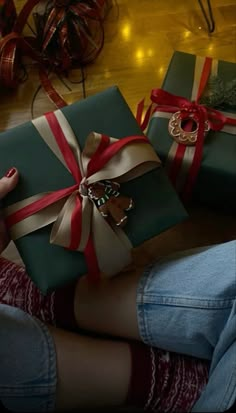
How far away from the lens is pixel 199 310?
69cm

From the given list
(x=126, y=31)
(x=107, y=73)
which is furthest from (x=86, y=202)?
(x=126, y=31)

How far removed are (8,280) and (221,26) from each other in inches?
32.4

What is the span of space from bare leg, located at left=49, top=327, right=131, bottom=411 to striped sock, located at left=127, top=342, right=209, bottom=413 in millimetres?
15

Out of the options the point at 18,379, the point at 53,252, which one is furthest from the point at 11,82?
the point at 18,379

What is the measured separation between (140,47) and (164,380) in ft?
2.62

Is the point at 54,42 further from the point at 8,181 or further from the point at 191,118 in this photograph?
the point at 8,181

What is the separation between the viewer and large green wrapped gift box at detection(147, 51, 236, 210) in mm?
855

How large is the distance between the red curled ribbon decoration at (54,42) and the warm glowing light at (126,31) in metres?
0.06

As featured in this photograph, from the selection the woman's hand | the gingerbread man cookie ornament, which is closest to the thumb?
the woman's hand

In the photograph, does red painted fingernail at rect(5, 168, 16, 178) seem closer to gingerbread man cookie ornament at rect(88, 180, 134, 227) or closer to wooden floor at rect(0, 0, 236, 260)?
gingerbread man cookie ornament at rect(88, 180, 134, 227)

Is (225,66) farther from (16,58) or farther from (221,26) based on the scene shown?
(16,58)

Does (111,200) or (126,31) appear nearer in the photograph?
(111,200)

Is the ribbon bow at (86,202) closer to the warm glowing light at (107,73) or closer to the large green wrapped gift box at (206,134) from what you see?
the large green wrapped gift box at (206,134)

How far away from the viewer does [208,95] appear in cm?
91
